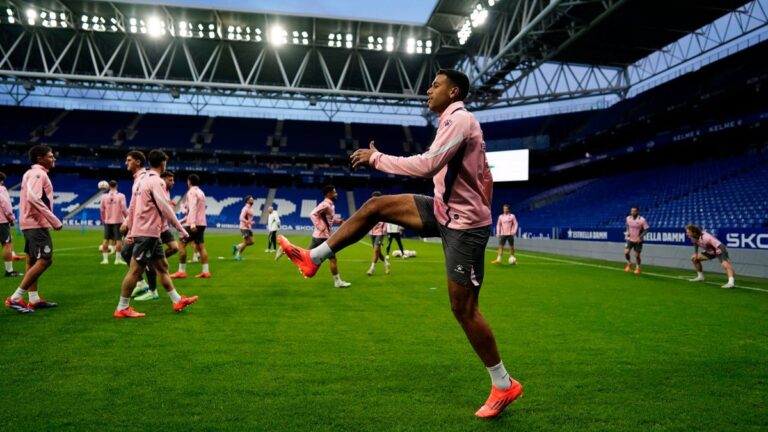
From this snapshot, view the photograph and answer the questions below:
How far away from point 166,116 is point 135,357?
5779 centimetres

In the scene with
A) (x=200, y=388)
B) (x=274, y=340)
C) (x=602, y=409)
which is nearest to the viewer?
(x=602, y=409)

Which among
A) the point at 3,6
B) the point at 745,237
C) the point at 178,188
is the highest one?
the point at 3,6

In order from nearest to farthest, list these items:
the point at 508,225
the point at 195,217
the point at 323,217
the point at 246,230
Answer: the point at 323,217
the point at 195,217
the point at 246,230
the point at 508,225

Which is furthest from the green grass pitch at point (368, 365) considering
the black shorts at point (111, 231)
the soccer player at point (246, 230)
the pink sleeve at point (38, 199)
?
the soccer player at point (246, 230)

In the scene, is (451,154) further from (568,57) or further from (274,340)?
(568,57)

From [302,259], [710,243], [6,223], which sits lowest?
[710,243]

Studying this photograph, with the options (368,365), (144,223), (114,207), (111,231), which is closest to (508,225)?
(114,207)

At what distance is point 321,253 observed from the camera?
3340 millimetres

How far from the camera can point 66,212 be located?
44531mm

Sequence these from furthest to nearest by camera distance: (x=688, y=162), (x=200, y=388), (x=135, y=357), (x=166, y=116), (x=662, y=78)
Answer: (x=166, y=116) < (x=662, y=78) < (x=688, y=162) < (x=135, y=357) < (x=200, y=388)

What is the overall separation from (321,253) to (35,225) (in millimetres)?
5416

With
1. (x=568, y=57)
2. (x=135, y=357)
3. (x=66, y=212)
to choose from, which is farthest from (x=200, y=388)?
(x=66, y=212)

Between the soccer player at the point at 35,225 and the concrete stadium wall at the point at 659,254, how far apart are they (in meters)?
17.6

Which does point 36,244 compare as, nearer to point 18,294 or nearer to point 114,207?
point 18,294
